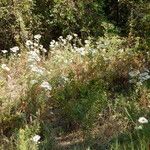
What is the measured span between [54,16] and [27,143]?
4.45m

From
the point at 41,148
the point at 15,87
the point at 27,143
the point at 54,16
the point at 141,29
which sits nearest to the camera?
the point at 27,143

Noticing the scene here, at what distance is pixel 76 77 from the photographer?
21.4 feet

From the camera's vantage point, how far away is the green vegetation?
5.15 metres

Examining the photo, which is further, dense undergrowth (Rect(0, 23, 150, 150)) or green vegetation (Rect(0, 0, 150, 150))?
green vegetation (Rect(0, 0, 150, 150))

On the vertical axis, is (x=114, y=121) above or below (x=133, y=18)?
below

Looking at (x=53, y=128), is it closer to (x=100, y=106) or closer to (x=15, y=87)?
(x=100, y=106)

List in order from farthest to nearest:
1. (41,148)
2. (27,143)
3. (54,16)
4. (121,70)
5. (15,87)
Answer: (54,16)
(121,70)
(15,87)
(41,148)
(27,143)

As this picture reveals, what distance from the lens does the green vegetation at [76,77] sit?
515 cm

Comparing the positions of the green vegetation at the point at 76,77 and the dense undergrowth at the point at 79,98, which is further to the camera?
the green vegetation at the point at 76,77

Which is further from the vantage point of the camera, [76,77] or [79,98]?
[76,77]

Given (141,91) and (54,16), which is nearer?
(141,91)

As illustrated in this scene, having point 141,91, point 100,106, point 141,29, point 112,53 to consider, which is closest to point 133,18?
point 141,29

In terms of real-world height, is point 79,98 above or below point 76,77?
below

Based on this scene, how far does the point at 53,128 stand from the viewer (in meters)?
5.55
